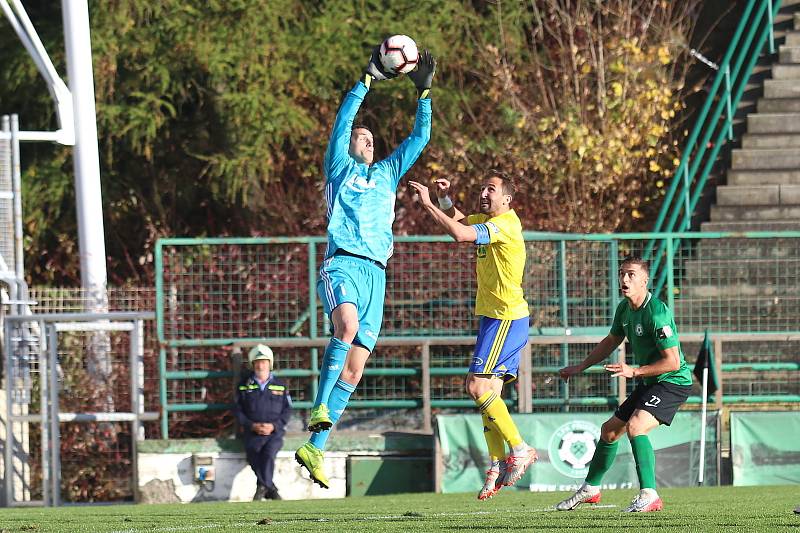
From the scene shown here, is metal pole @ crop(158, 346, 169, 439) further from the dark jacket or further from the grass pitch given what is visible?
the grass pitch

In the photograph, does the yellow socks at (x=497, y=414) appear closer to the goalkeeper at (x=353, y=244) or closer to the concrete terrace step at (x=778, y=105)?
the goalkeeper at (x=353, y=244)

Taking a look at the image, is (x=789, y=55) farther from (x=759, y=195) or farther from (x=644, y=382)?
(x=644, y=382)

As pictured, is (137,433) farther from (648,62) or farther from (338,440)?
(648,62)

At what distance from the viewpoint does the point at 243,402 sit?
49.4ft

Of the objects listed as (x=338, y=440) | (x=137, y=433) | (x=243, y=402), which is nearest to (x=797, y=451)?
(x=338, y=440)

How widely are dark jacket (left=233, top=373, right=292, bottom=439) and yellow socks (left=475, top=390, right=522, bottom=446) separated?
16.0ft

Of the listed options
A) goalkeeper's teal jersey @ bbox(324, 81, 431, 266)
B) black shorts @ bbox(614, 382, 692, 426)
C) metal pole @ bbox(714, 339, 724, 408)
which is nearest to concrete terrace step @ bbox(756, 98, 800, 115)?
metal pole @ bbox(714, 339, 724, 408)

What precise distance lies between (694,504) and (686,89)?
1210 cm

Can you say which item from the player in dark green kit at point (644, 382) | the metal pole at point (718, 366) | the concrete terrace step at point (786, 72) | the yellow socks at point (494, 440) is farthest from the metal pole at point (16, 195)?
the concrete terrace step at point (786, 72)

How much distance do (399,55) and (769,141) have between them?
9.90m

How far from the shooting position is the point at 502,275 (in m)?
10.5

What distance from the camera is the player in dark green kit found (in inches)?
381

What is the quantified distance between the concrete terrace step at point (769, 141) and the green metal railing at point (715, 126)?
26 centimetres

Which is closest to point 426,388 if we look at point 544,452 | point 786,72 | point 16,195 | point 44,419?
point 544,452
